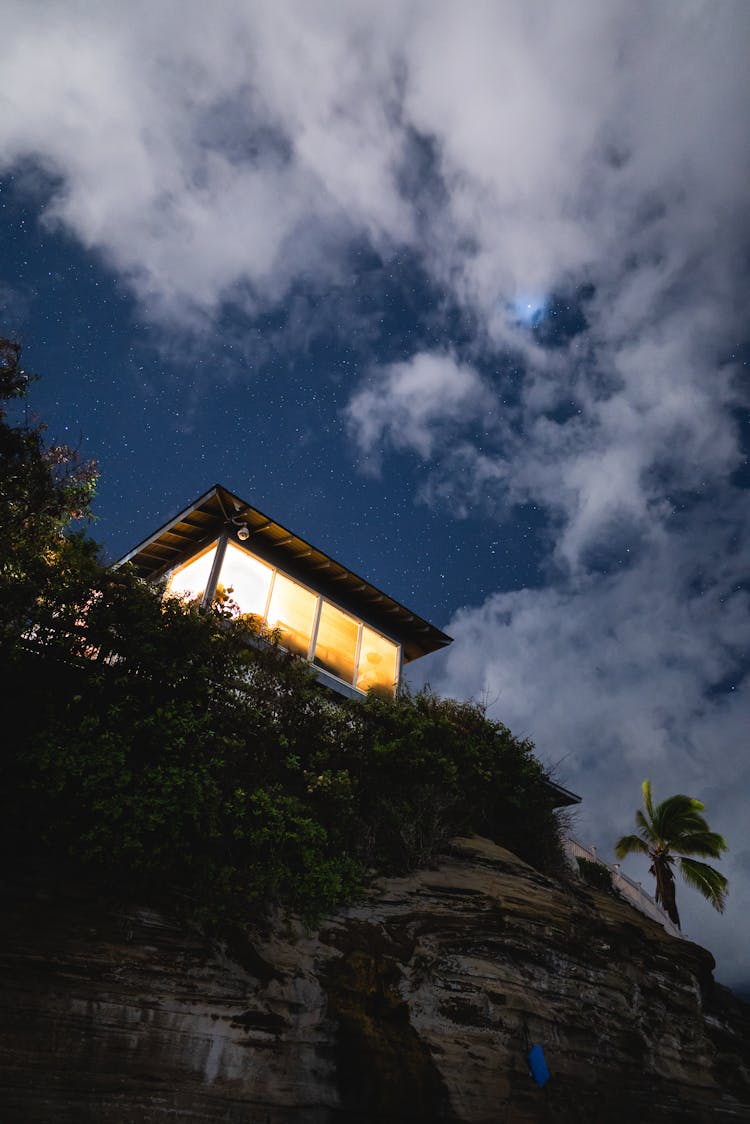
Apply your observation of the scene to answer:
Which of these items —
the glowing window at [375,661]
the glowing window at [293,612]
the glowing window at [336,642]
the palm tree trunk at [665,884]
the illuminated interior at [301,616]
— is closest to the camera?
the illuminated interior at [301,616]

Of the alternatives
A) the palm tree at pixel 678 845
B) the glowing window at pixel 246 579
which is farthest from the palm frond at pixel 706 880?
the glowing window at pixel 246 579

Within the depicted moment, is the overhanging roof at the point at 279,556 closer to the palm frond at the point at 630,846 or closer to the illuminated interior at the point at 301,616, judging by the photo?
the illuminated interior at the point at 301,616

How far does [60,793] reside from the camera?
646cm

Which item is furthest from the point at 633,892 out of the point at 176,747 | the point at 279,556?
the point at 176,747

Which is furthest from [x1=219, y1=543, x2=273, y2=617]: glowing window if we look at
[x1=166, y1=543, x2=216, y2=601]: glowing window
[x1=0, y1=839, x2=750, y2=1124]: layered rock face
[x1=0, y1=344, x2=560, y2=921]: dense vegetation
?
[x1=0, y1=839, x2=750, y2=1124]: layered rock face

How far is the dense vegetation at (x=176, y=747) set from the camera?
657 centimetres

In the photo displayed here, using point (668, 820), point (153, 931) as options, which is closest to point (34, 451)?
point (153, 931)

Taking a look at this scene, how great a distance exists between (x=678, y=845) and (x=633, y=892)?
17.5 feet

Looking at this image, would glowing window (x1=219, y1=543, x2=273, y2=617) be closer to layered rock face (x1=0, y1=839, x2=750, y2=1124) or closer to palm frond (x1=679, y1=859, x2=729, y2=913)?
layered rock face (x1=0, y1=839, x2=750, y2=1124)

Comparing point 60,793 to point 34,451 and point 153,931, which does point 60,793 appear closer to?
point 153,931

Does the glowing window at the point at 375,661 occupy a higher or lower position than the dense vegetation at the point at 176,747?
higher

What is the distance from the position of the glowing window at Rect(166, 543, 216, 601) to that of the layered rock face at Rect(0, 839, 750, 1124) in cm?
876

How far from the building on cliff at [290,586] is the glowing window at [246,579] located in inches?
1.1

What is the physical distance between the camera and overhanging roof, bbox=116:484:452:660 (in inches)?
601
